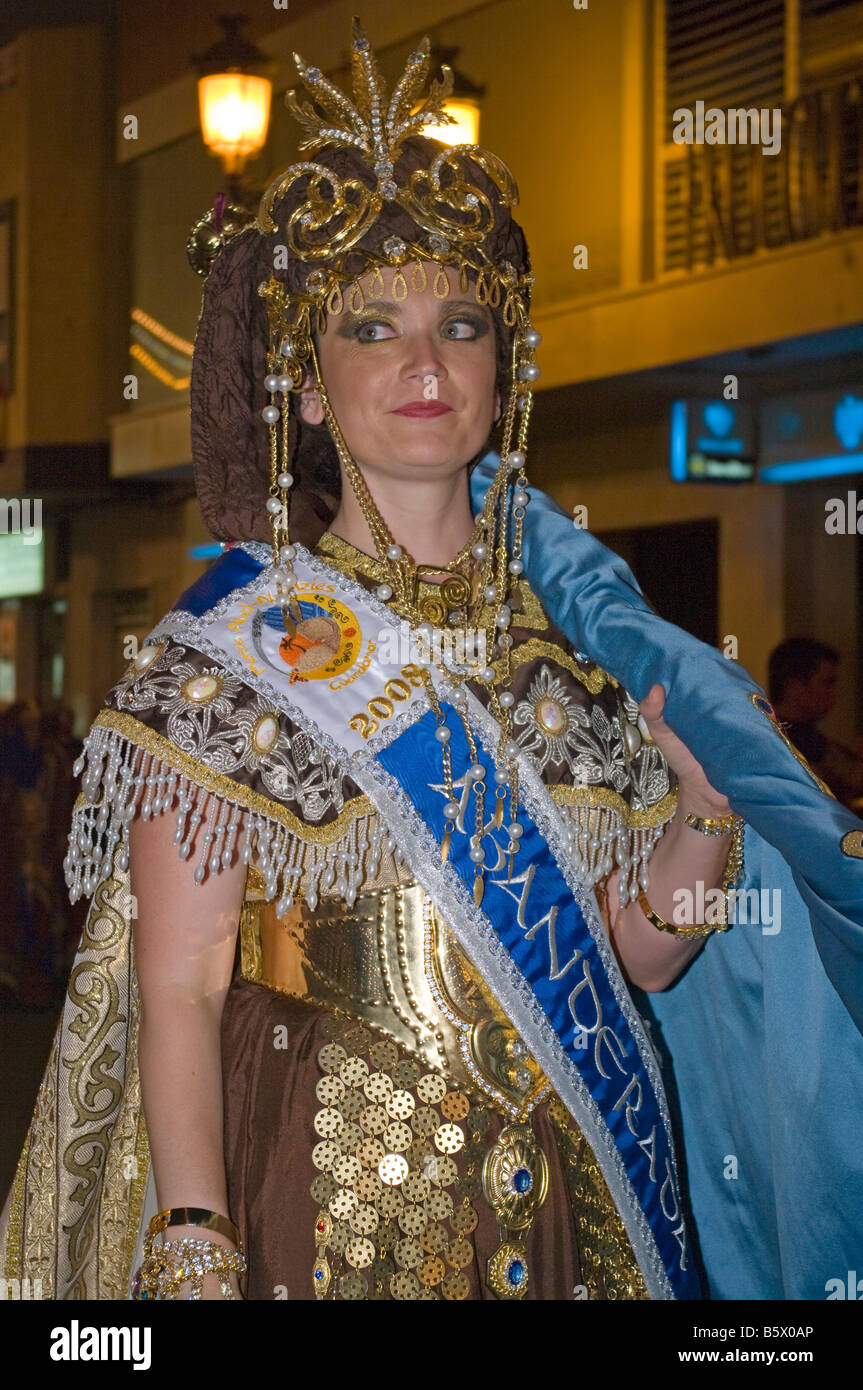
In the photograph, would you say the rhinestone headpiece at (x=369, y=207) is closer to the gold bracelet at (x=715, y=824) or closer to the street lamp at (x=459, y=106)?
the gold bracelet at (x=715, y=824)

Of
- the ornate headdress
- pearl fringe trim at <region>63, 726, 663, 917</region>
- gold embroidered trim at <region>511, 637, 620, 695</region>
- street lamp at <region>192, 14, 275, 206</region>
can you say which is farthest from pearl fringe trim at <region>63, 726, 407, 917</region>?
street lamp at <region>192, 14, 275, 206</region>

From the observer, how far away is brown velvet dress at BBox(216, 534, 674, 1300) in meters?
1.27

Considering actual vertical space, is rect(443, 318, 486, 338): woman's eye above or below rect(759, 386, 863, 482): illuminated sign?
below

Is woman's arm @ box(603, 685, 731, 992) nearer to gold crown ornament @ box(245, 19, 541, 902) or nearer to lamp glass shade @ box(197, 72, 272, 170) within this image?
gold crown ornament @ box(245, 19, 541, 902)

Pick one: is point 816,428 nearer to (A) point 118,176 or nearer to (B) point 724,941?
(A) point 118,176

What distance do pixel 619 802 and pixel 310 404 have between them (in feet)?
1.64

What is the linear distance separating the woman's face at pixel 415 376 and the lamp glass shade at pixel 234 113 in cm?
246

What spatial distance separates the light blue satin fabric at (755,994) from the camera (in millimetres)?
1290

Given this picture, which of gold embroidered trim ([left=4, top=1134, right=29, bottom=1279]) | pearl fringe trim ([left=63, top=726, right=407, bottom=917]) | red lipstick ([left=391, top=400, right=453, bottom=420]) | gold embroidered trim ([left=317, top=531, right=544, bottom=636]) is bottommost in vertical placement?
gold embroidered trim ([left=4, top=1134, right=29, bottom=1279])

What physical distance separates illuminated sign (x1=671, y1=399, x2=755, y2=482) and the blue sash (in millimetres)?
4362

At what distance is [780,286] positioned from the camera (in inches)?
199

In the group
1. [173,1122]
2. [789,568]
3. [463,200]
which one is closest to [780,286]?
[789,568]

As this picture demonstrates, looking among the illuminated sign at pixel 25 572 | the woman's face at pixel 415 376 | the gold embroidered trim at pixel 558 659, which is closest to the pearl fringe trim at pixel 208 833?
the gold embroidered trim at pixel 558 659
